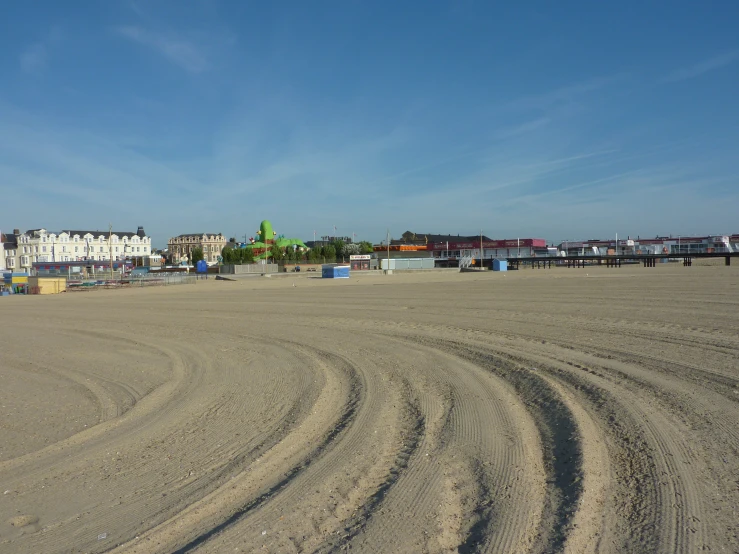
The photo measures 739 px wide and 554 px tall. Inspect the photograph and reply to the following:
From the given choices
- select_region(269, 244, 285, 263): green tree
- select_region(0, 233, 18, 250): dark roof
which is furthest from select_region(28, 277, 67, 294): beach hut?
select_region(0, 233, 18, 250): dark roof

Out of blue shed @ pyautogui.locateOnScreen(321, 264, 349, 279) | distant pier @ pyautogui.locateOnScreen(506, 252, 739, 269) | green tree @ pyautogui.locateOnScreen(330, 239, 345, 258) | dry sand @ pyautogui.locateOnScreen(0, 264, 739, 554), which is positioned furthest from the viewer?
green tree @ pyautogui.locateOnScreen(330, 239, 345, 258)

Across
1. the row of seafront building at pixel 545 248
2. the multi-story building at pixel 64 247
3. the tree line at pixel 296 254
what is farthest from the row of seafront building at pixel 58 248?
the row of seafront building at pixel 545 248

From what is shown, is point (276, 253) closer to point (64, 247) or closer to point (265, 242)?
point (265, 242)

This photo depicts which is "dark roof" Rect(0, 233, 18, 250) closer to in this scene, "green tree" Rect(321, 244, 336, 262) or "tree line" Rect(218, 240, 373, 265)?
"tree line" Rect(218, 240, 373, 265)

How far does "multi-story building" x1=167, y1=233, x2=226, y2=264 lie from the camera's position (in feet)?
577

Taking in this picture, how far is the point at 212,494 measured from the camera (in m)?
4.64

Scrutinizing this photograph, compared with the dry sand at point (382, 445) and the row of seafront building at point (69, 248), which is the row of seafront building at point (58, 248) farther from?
the dry sand at point (382, 445)

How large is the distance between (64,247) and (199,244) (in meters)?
56.3

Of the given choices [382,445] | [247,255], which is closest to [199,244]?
[247,255]

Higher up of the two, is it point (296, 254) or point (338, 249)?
point (338, 249)

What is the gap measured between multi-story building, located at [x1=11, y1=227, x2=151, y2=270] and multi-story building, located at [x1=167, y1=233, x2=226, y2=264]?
4294cm

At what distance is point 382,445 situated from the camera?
571 cm

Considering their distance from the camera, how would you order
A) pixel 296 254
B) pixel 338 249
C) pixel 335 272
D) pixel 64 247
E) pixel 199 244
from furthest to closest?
pixel 199 244, pixel 64 247, pixel 338 249, pixel 296 254, pixel 335 272

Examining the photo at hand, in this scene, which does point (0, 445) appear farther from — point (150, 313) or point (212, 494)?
point (150, 313)
